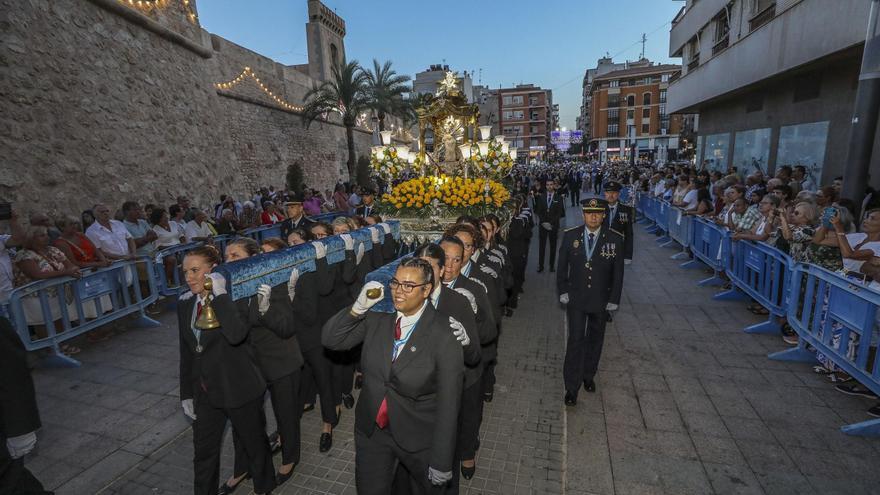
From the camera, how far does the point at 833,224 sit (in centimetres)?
Answer: 523

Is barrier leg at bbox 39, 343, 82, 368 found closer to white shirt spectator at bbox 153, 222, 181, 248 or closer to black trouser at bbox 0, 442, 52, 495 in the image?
white shirt spectator at bbox 153, 222, 181, 248

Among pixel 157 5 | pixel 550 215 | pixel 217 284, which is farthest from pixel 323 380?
pixel 157 5

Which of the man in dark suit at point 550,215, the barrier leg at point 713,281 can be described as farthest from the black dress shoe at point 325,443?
the barrier leg at point 713,281

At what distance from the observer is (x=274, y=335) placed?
3.62 metres

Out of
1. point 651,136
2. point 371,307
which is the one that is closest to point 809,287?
point 371,307

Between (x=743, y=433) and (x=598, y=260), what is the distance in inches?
85.8

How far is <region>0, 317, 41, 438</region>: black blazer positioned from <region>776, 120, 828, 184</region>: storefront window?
16.6 meters

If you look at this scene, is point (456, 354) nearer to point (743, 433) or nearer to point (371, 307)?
point (371, 307)

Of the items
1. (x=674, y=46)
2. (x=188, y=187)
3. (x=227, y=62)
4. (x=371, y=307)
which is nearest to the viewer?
(x=371, y=307)

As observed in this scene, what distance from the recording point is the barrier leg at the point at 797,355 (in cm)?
551

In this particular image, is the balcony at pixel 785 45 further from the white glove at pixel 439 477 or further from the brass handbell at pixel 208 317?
the brass handbell at pixel 208 317

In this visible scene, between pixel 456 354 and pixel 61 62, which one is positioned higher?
pixel 61 62

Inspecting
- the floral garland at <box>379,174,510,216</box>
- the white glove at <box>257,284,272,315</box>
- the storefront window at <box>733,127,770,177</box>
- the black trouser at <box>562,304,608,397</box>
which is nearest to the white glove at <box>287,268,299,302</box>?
the white glove at <box>257,284,272,315</box>

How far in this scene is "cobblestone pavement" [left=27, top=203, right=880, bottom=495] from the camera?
3.69 metres
